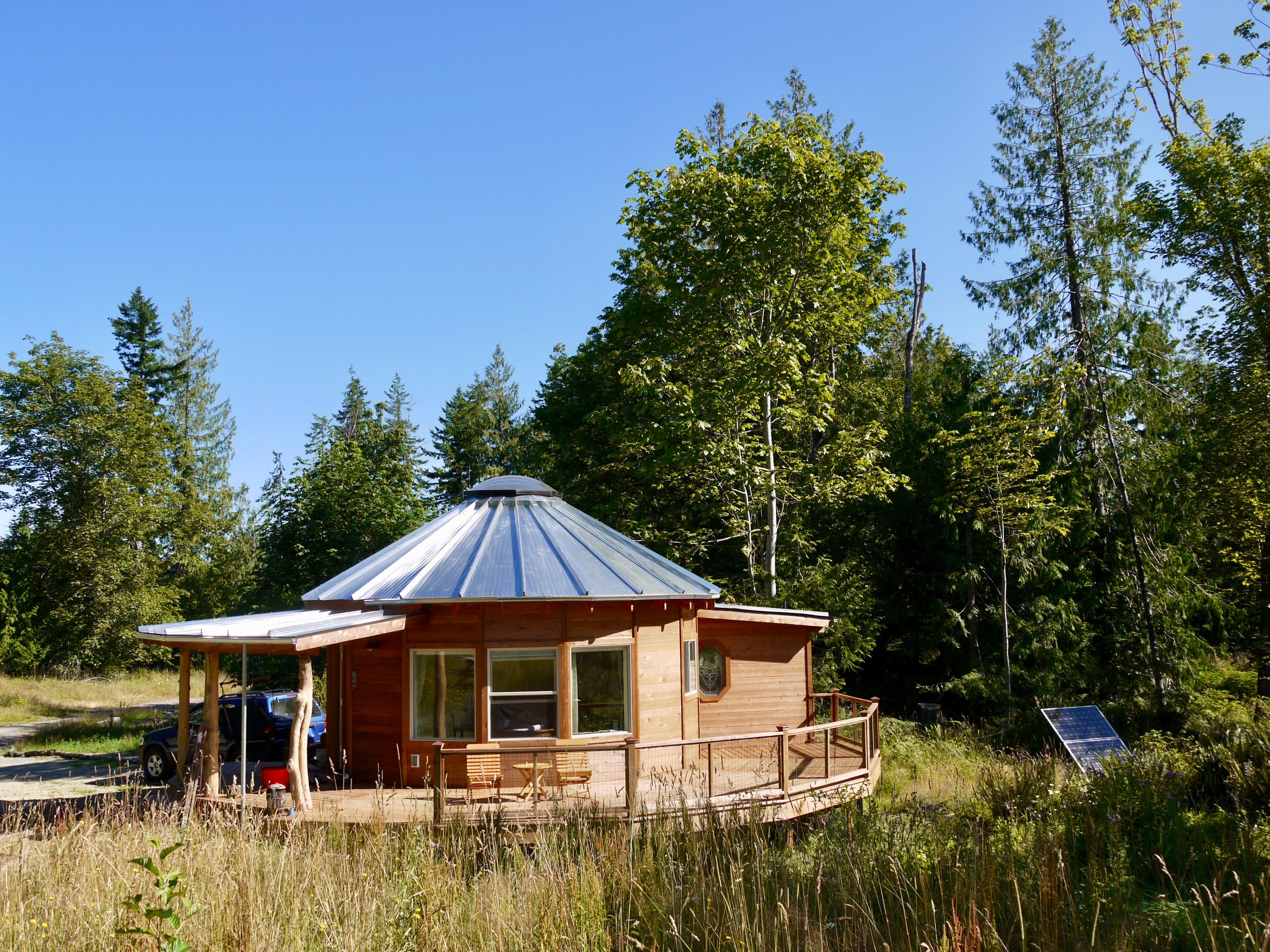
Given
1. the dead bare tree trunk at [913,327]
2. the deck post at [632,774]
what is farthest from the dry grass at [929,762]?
the dead bare tree trunk at [913,327]

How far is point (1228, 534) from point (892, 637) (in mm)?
8692

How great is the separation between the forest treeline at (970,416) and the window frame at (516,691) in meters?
7.47

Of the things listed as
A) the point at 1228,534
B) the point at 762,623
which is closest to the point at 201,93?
the point at 762,623

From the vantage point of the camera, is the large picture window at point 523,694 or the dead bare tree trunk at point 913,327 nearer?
the large picture window at point 523,694

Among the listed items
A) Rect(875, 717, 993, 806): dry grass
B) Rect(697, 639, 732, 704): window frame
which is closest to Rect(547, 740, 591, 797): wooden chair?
Rect(697, 639, 732, 704): window frame

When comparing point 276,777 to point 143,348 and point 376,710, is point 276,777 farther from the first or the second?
point 143,348

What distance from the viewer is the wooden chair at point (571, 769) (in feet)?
32.1

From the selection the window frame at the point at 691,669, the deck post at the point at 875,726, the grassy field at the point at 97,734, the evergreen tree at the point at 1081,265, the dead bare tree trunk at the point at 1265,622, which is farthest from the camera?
the evergreen tree at the point at 1081,265

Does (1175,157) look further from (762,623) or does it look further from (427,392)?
(427,392)

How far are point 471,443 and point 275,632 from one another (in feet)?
119

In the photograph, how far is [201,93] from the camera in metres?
11.0

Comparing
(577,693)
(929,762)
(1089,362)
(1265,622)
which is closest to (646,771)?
(577,693)

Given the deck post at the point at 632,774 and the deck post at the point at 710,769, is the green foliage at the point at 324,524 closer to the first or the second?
the deck post at the point at 632,774

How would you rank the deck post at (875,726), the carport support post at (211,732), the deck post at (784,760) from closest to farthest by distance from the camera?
the carport support post at (211,732) < the deck post at (784,760) < the deck post at (875,726)
